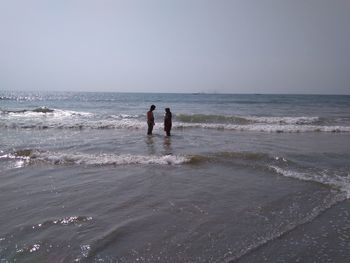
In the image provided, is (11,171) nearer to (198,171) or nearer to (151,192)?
(151,192)

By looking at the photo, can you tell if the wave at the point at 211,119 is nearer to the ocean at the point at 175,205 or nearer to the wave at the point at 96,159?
the ocean at the point at 175,205

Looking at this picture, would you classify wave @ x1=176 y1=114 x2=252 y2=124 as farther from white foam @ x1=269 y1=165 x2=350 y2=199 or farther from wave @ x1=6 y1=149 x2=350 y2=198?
white foam @ x1=269 y1=165 x2=350 y2=199

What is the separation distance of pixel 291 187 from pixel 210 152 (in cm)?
491

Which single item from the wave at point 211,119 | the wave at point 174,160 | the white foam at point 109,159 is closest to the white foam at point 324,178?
the wave at point 174,160

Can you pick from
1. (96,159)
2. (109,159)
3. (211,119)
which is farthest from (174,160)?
(211,119)

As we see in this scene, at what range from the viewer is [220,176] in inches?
364

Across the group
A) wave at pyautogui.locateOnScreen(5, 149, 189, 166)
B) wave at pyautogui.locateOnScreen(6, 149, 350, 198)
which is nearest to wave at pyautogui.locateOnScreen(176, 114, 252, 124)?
wave at pyautogui.locateOnScreen(6, 149, 350, 198)

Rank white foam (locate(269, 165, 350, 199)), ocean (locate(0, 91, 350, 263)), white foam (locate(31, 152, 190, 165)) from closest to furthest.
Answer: ocean (locate(0, 91, 350, 263)) < white foam (locate(269, 165, 350, 199)) < white foam (locate(31, 152, 190, 165))

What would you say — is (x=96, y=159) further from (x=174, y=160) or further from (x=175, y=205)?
(x=175, y=205)

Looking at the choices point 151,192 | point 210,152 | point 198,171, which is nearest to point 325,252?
point 151,192

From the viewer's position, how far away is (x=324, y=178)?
9016 millimetres

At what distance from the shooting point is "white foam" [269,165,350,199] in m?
8.28

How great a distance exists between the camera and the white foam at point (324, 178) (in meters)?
8.28

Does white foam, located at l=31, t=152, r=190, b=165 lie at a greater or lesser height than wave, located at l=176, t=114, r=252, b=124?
lesser
